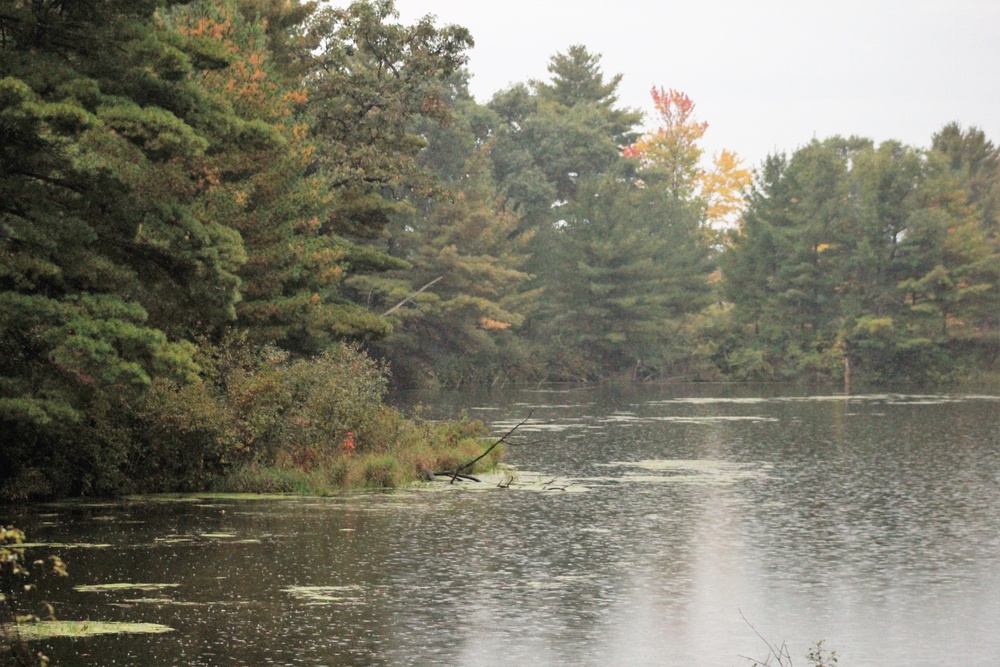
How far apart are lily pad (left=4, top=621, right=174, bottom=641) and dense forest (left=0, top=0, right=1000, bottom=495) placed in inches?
325

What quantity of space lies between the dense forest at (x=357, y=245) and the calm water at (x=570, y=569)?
2908 mm

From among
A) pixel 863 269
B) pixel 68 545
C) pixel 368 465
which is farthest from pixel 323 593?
pixel 863 269

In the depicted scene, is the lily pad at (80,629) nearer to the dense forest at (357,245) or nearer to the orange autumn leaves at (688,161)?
the dense forest at (357,245)

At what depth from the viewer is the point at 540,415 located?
55.6m

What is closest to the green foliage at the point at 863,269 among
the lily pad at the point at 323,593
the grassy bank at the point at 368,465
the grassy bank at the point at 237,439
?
the grassy bank at the point at 368,465

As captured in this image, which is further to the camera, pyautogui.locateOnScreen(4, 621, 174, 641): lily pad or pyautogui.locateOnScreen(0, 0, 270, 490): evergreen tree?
pyautogui.locateOnScreen(0, 0, 270, 490): evergreen tree

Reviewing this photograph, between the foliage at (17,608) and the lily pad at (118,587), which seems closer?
the foliage at (17,608)

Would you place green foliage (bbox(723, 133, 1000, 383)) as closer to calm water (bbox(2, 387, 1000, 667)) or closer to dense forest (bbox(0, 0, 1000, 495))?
dense forest (bbox(0, 0, 1000, 495))

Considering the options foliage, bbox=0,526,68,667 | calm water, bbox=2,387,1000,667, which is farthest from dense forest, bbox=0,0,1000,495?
foliage, bbox=0,526,68,667

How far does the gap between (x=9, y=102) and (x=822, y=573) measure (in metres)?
14.1

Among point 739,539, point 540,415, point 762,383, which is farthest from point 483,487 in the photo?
point 762,383

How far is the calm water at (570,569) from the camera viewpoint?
14.0 meters

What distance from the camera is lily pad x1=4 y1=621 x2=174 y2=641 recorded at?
14117 mm

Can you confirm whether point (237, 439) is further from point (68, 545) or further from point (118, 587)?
point (118, 587)
